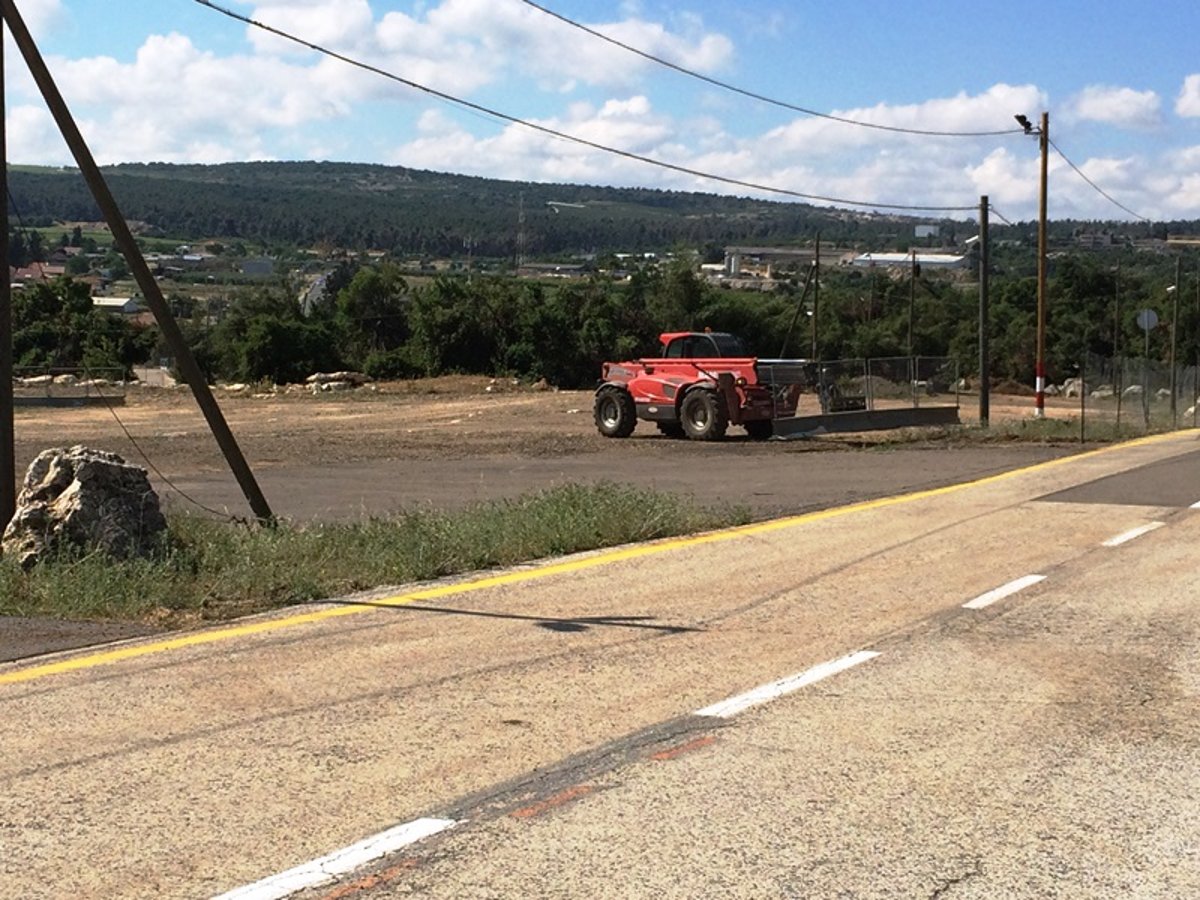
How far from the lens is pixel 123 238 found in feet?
46.3

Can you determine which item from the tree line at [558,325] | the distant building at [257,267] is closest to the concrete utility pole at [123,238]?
the tree line at [558,325]

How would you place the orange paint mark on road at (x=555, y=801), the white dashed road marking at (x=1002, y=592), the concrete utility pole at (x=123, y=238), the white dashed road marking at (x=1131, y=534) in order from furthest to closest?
the white dashed road marking at (x=1131, y=534), the concrete utility pole at (x=123, y=238), the white dashed road marking at (x=1002, y=592), the orange paint mark on road at (x=555, y=801)

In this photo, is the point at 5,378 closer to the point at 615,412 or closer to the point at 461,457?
the point at 461,457

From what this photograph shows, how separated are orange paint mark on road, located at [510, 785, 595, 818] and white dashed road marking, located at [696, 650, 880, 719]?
1.44 metres

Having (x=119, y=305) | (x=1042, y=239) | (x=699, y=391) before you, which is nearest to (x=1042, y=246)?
(x=1042, y=239)

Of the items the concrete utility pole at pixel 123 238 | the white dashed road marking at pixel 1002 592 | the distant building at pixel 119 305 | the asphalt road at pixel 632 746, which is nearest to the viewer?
the asphalt road at pixel 632 746

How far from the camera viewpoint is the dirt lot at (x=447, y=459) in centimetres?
2122

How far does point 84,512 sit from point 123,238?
3313mm

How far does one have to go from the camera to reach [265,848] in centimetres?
561

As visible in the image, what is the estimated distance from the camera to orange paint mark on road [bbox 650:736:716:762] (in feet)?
22.6

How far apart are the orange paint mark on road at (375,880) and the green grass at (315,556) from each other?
5.13 metres

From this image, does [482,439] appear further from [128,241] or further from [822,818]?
[822,818]

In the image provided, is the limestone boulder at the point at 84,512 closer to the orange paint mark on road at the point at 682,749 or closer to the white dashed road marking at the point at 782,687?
the white dashed road marking at the point at 782,687

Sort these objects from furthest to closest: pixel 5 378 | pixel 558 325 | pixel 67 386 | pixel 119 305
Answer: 1. pixel 119 305
2. pixel 558 325
3. pixel 67 386
4. pixel 5 378
